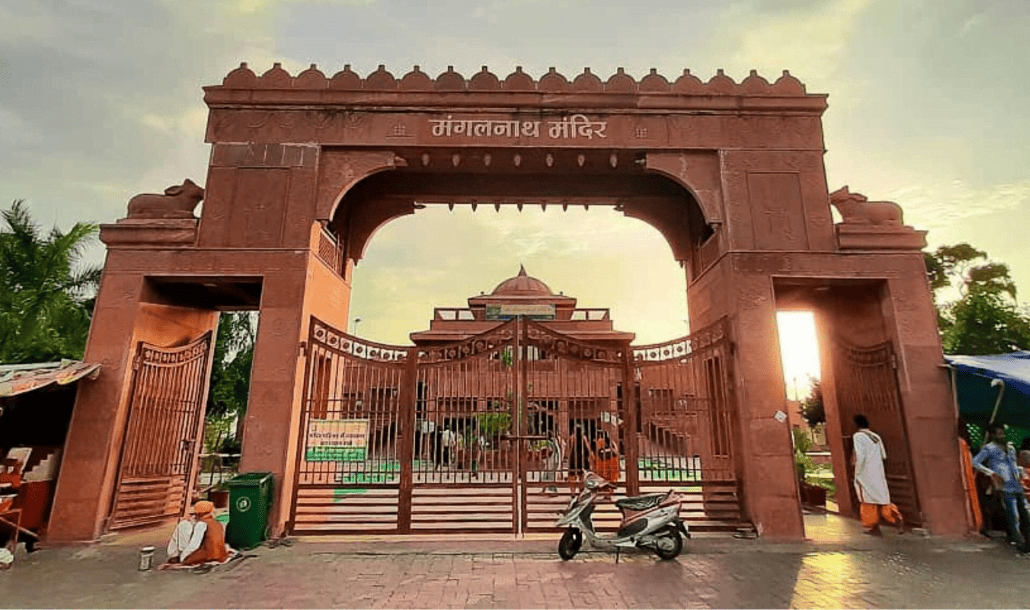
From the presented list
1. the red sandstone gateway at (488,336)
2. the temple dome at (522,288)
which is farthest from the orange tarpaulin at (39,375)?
the temple dome at (522,288)

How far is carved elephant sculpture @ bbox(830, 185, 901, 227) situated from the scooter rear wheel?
5.55 metres

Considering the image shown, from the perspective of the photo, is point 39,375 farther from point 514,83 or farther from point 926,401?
point 926,401

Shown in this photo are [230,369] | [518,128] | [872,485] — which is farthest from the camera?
[230,369]

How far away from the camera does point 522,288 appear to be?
91.1ft

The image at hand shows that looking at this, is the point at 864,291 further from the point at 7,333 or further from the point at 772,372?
the point at 7,333

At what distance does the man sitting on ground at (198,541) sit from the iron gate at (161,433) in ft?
7.38

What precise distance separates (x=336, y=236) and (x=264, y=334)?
9.21ft


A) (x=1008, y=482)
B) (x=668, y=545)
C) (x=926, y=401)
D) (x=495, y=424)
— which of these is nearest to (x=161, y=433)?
(x=495, y=424)

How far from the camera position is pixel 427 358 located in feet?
25.4

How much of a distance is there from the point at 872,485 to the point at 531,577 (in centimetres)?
523

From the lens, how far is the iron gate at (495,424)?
7.19m

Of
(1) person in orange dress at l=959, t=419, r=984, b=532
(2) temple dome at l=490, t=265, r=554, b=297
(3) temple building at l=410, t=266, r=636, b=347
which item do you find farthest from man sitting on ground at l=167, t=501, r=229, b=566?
(2) temple dome at l=490, t=265, r=554, b=297

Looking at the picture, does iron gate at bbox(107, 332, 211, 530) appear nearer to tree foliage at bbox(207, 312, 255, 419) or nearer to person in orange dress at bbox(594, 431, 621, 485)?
person in orange dress at bbox(594, 431, 621, 485)

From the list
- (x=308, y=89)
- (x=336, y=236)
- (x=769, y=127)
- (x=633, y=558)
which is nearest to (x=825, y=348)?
(x=769, y=127)
